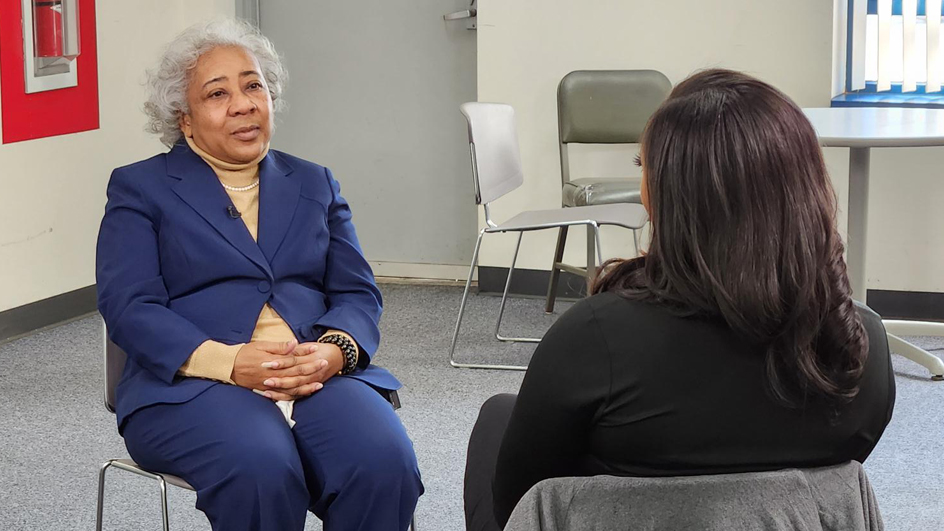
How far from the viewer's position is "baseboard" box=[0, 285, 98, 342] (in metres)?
4.24

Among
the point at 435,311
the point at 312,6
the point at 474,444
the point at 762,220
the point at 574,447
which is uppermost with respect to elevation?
the point at 312,6

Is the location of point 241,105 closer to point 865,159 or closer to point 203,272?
point 203,272

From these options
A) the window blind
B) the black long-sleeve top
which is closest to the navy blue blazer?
the black long-sleeve top

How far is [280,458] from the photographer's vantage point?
1813mm

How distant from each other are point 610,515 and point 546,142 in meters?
3.74

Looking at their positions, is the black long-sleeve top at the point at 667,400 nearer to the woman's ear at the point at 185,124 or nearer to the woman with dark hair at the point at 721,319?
the woman with dark hair at the point at 721,319

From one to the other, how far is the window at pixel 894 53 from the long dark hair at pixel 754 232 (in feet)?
11.7

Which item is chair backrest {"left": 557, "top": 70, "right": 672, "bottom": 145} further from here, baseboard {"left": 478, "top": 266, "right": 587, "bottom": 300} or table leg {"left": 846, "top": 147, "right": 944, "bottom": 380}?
table leg {"left": 846, "top": 147, "right": 944, "bottom": 380}

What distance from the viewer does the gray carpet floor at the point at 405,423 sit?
8.70 ft

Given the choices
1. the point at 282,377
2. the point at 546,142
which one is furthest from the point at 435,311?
the point at 282,377

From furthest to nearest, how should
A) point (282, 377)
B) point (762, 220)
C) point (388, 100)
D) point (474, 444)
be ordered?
point (388, 100) → point (282, 377) → point (474, 444) → point (762, 220)

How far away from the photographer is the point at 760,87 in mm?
1189

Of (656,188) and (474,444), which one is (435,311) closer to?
(474,444)

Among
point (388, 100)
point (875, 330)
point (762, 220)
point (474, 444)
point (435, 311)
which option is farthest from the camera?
point (388, 100)
